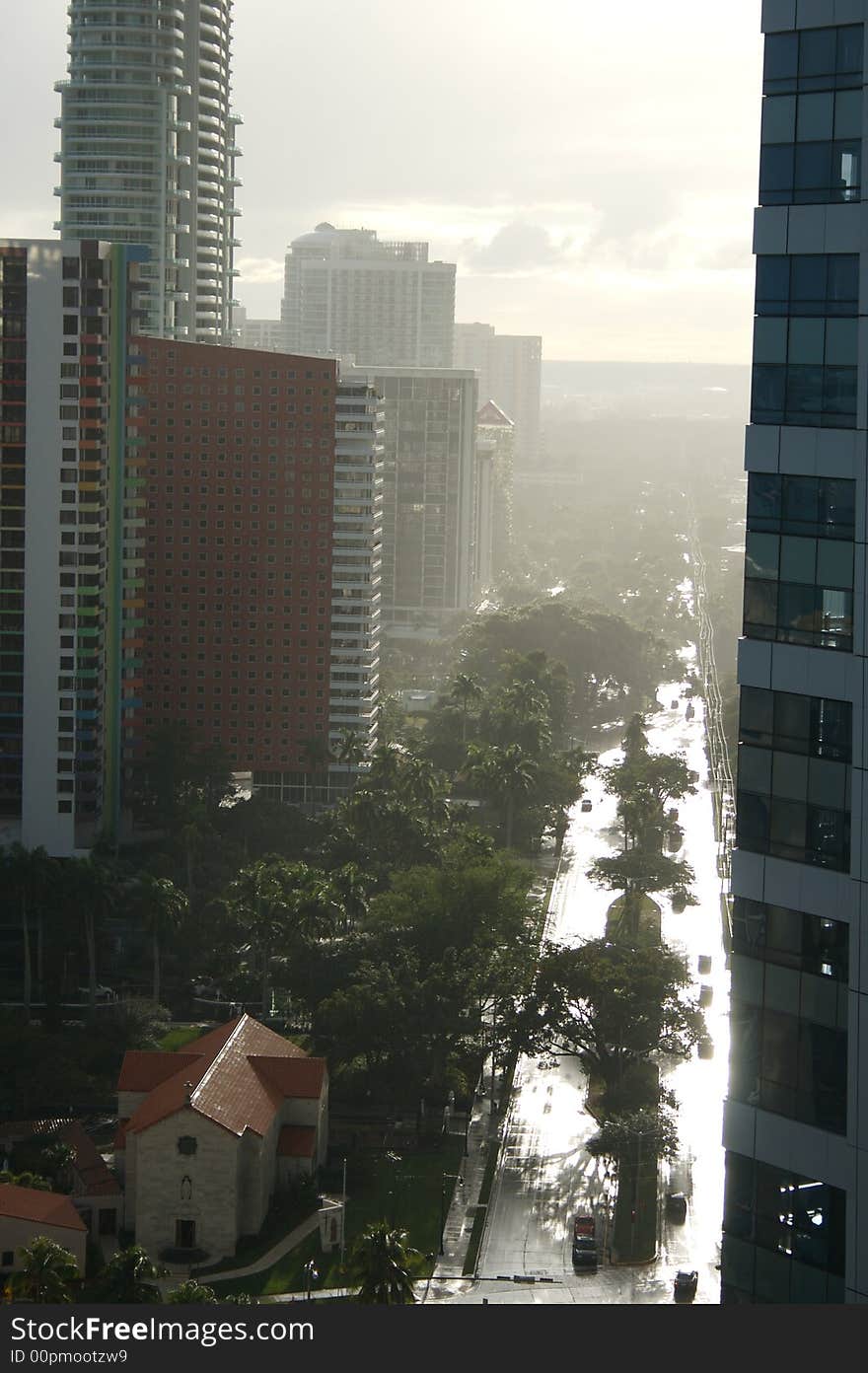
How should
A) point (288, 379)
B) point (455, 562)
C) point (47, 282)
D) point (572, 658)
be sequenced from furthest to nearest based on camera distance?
point (455, 562) < point (572, 658) < point (288, 379) < point (47, 282)

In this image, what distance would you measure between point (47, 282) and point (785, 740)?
5985 centimetres

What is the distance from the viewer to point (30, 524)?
3194 inches

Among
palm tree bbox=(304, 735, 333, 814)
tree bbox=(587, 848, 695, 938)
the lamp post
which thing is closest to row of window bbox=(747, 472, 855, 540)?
the lamp post

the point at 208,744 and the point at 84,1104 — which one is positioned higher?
the point at 208,744

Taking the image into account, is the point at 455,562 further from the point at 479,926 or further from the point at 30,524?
the point at 479,926

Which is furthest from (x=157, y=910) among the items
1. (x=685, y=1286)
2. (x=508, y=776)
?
(x=508, y=776)

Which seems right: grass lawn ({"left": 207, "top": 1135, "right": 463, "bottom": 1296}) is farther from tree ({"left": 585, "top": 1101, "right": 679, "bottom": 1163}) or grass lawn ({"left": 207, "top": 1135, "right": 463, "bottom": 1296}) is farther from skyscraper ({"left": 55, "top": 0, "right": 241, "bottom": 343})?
skyscraper ({"left": 55, "top": 0, "right": 241, "bottom": 343})

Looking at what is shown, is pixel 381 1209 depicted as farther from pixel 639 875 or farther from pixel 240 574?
pixel 240 574

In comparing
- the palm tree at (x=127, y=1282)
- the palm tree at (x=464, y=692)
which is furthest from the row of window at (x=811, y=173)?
the palm tree at (x=464, y=692)

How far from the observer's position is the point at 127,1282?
41125 millimetres

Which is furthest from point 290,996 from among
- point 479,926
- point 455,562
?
point 455,562

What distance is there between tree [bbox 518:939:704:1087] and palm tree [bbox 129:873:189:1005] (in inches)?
587

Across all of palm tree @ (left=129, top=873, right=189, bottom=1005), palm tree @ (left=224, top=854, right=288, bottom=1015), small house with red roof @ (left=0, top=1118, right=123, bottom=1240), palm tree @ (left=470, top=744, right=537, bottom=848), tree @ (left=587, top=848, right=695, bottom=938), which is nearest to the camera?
small house with red roof @ (left=0, top=1118, right=123, bottom=1240)

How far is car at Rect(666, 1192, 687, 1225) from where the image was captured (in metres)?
51.3
